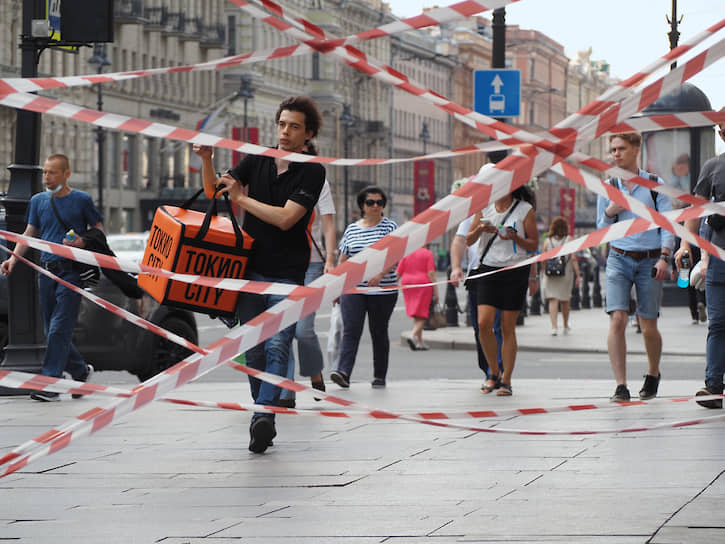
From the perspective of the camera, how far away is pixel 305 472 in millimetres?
7281

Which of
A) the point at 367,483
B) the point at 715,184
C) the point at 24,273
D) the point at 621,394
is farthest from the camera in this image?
the point at 24,273

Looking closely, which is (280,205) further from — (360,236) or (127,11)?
(127,11)

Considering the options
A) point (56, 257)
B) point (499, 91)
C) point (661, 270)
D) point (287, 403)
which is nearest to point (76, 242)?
point (56, 257)

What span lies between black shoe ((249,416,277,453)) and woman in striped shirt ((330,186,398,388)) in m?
4.53

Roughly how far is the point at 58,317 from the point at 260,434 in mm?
3610

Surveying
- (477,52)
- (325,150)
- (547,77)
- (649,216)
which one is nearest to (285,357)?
(649,216)

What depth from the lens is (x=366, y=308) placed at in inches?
510

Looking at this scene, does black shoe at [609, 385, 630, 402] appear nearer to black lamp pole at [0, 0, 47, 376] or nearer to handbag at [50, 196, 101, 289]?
handbag at [50, 196, 101, 289]

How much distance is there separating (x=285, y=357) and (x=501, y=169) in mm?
3795

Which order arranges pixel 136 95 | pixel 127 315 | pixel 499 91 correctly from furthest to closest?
pixel 136 95 < pixel 499 91 < pixel 127 315

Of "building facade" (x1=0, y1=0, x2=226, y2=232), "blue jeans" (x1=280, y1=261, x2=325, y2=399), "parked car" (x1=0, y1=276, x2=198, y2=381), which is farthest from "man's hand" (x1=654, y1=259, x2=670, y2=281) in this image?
"building facade" (x1=0, y1=0, x2=226, y2=232)

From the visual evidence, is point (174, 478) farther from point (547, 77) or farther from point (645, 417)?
point (547, 77)

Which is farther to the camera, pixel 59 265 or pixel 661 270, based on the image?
pixel 59 265

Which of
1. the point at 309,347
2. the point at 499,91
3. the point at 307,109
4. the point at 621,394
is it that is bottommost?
the point at 621,394
